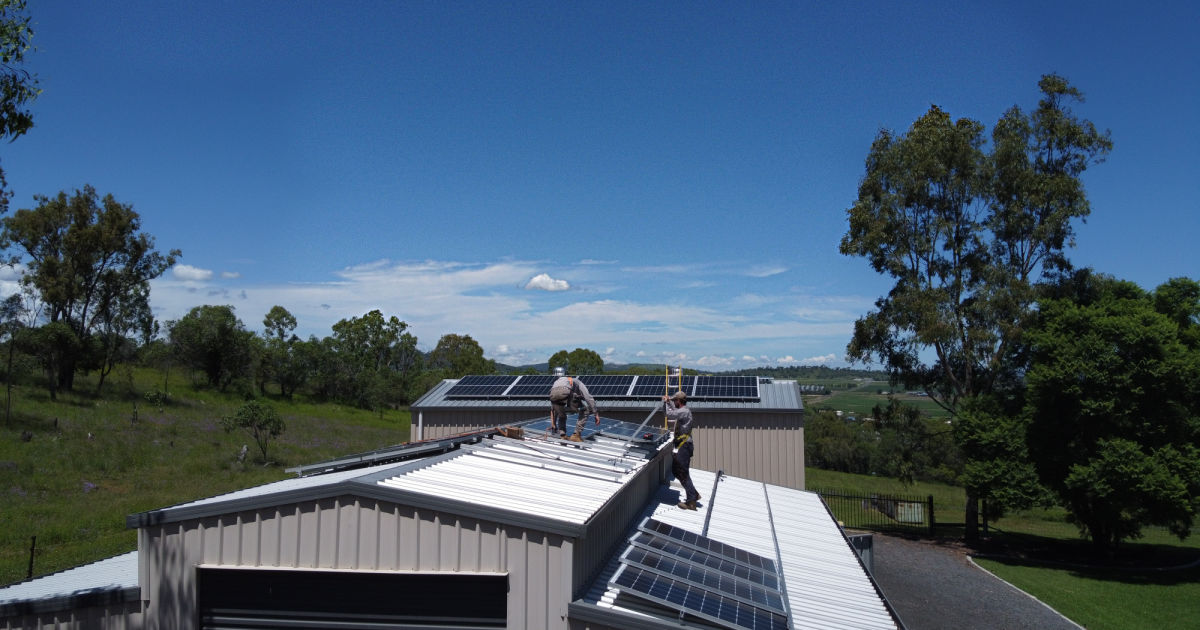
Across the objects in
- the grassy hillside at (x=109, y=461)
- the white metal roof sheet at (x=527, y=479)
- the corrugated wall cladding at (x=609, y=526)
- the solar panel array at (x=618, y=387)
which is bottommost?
the grassy hillside at (x=109, y=461)

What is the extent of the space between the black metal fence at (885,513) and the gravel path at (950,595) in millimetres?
4375

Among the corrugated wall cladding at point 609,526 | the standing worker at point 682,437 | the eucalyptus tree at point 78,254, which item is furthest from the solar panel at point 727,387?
the eucalyptus tree at point 78,254

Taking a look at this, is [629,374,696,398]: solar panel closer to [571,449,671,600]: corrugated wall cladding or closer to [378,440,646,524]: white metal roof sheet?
[571,449,671,600]: corrugated wall cladding

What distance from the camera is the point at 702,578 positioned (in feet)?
29.4

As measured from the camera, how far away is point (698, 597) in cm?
821

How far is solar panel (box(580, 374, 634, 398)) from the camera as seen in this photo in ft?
77.2

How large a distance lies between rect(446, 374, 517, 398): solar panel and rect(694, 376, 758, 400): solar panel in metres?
6.43

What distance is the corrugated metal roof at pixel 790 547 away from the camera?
29.6ft

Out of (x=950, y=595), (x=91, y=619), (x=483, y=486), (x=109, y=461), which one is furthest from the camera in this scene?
(x=109, y=461)

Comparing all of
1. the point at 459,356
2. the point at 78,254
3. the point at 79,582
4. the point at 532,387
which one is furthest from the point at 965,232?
the point at 459,356

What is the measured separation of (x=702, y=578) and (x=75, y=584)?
8.32 metres

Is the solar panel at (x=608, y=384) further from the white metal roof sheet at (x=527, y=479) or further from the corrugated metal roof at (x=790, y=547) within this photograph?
the white metal roof sheet at (x=527, y=479)

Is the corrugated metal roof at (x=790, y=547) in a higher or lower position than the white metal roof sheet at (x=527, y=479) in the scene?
lower

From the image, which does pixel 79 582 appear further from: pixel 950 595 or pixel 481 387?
pixel 950 595
